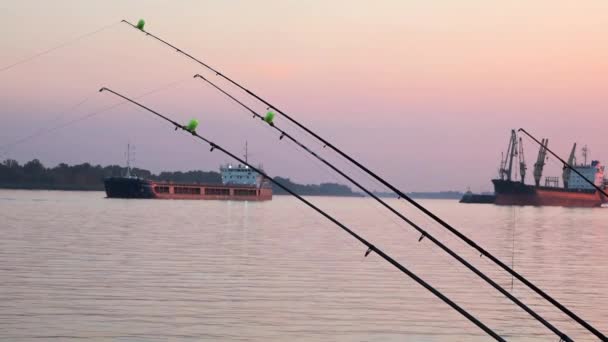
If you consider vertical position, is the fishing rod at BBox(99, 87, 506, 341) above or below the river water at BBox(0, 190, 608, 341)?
above

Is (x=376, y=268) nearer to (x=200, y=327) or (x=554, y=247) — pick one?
(x=200, y=327)

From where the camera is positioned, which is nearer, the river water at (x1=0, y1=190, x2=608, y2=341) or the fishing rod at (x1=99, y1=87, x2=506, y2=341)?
the fishing rod at (x1=99, y1=87, x2=506, y2=341)

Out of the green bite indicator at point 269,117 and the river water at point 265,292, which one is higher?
the green bite indicator at point 269,117

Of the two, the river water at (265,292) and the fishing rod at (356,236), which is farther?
the river water at (265,292)

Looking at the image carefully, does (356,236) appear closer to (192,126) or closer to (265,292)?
(192,126)

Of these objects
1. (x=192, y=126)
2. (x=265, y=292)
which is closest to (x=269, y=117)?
(x=192, y=126)

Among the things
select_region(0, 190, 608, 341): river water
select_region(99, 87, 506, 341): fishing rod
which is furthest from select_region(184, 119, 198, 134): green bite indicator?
select_region(0, 190, 608, 341): river water

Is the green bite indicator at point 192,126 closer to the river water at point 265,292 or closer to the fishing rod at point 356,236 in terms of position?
the fishing rod at point 356,236

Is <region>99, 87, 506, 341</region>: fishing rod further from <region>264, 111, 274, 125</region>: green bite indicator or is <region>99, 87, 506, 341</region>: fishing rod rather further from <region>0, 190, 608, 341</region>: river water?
<region>0, 190, 608, 341</region>: river water

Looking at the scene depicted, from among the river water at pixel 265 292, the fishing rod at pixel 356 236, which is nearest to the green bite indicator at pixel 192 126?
the fishing rod at pixel 356 236

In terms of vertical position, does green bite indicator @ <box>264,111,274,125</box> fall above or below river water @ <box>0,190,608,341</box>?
above

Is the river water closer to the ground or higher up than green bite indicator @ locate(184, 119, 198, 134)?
closer to the ground

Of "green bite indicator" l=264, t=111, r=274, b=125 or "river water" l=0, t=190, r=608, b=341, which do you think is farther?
"river water" l=0, t=190, r=608, b=341

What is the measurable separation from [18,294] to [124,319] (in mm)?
6505
